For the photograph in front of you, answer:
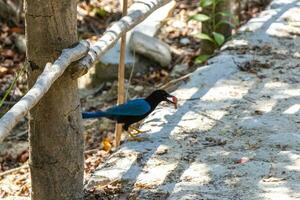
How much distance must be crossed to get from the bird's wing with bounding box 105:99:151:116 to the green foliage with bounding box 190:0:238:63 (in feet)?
7.13

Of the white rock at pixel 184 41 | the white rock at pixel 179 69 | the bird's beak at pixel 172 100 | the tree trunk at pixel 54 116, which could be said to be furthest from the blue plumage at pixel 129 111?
the white rock at pixel 184 41

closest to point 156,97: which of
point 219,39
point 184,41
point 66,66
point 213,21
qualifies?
point 66,66

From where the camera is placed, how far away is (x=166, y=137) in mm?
4117

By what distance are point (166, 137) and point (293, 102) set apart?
990 mm

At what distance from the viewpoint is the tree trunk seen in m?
3.12

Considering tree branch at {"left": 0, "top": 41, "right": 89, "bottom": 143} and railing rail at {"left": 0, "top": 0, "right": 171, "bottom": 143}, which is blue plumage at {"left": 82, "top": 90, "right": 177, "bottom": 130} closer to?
railing rail at {"left": 0, "top": 0, "right": 171, "bottom": 143}

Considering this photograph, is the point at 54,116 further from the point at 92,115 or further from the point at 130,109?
the point at 130,109

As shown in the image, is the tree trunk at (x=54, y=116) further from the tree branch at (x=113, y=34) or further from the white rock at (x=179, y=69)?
the white rock at (x=179, y=69)

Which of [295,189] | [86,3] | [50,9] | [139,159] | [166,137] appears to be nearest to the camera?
[50,9]

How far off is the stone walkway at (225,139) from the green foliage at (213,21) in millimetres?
539

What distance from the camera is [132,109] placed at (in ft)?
13.3

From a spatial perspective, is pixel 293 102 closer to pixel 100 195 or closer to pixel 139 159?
pixel 139 159

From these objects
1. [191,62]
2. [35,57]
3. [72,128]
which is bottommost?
[191,62]

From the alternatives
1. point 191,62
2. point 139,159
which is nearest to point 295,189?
point 139,159
